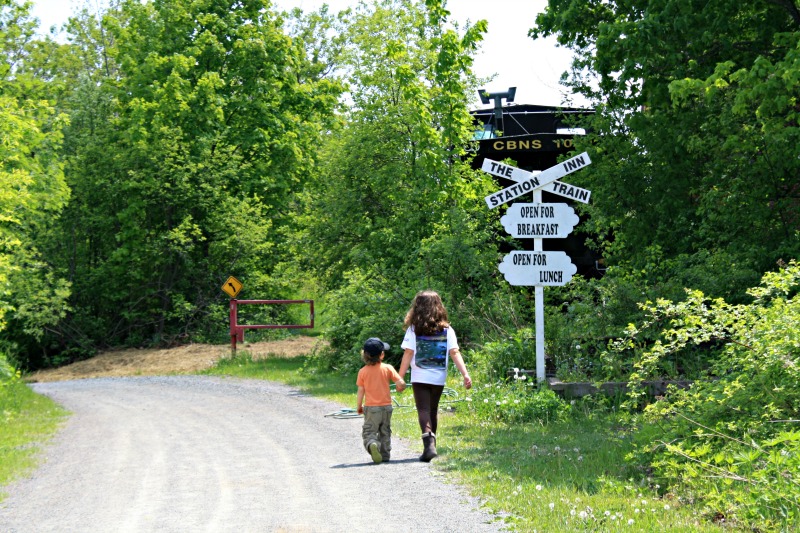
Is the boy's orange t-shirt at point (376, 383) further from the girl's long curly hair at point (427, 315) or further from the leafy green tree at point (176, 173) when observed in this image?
the leafy green tree at point (176, 173)

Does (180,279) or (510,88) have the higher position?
(510,88)

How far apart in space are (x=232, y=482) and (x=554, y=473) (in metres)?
2.94

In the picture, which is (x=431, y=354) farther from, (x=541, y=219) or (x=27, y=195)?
(x=27, y=195)

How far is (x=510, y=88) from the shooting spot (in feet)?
100

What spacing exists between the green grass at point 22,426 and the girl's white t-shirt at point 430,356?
4.05 meters

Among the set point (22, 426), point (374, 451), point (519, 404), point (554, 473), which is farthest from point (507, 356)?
point (22, 426)

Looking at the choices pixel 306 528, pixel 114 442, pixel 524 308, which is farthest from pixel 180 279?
pixel 306 528

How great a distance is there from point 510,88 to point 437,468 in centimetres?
2284

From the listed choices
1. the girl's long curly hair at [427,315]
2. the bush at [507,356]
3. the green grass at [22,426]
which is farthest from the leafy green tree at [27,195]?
the girl's long curly hair at [427,315]

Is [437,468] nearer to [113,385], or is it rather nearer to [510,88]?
[113,385]

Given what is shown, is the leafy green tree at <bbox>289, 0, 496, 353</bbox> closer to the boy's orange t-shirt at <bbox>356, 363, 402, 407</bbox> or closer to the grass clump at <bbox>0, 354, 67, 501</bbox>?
the grass clump at <bbox>0, 354, 67, 501</bbox>

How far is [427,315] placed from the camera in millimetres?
9805

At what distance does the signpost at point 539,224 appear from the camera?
12.9m

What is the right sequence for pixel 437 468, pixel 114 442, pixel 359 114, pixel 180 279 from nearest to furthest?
pixel 437 468
pixel 114 442
pixel 359 114
pixel 180 279
